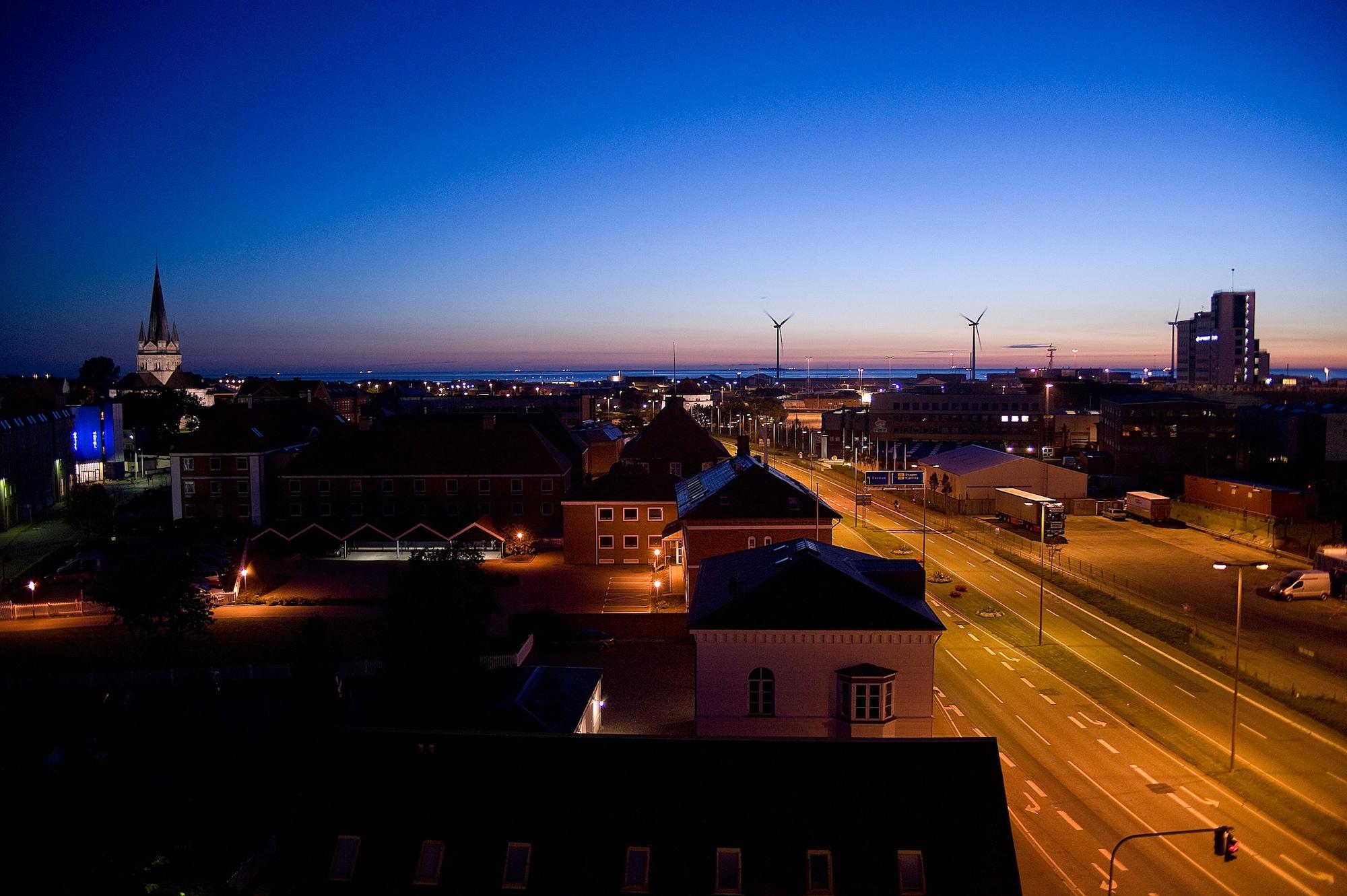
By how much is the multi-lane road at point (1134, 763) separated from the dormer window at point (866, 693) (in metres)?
3.83

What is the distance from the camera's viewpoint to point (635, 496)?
51.2m

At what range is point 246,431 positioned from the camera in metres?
60.1

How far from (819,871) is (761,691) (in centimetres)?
913

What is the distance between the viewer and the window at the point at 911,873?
14.1 metres

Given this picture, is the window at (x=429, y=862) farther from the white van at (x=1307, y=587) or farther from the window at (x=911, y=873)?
the white van at (x=1307, y=587)

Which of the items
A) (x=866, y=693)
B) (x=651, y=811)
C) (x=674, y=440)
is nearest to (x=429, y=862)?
(x=651, y=811)

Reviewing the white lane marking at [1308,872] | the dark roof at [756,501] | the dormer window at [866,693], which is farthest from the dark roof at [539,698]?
the white lane marking at [1308,872]

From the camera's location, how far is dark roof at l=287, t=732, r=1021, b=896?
1438 cm

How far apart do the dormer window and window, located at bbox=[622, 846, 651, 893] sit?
9660 millimetres


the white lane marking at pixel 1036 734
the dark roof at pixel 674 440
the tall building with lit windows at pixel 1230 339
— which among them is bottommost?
the white lane marking at pixel 1036 734

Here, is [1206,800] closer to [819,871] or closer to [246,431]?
[819,871]

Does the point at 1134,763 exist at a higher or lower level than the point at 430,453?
lower

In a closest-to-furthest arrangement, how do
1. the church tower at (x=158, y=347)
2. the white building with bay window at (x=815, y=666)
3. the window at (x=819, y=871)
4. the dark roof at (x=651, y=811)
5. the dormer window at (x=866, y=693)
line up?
the window at (x=819, y=871) → the dark roof at (x=651, y=811) → the dormer window at (x=866, y=693) → the white building with bay window at (x=815, y=666) → the church tower at (x=158, y=347)

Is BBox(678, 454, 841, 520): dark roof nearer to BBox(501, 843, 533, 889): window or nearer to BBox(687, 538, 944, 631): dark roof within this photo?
BBox(687, 538, 944, 631): dark roof
